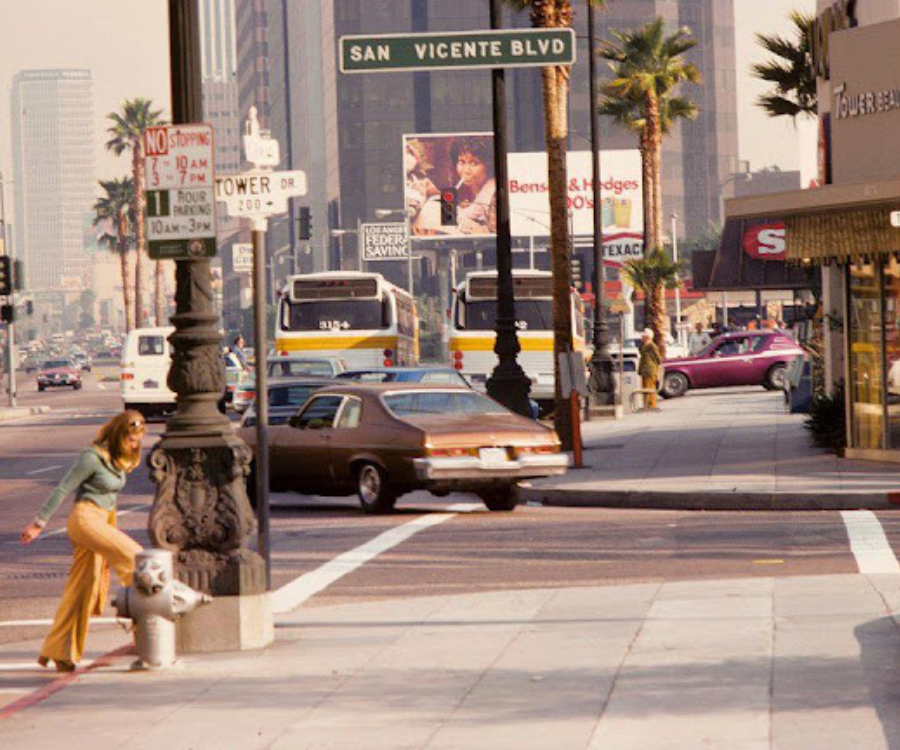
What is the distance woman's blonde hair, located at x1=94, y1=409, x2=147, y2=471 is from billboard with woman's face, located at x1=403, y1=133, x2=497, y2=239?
127639 millimetres

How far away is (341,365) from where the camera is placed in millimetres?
41375

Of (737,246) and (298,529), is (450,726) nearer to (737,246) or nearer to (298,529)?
(298,529)

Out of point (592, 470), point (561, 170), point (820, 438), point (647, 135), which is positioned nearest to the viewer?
point (592, 470)

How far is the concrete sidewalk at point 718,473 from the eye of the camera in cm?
2253

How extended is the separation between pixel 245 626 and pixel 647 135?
2259 inches

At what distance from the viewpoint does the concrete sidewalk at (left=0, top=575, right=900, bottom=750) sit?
8.95 metres

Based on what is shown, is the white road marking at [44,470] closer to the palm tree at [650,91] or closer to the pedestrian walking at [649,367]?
the pedestrian walking at [649,367]

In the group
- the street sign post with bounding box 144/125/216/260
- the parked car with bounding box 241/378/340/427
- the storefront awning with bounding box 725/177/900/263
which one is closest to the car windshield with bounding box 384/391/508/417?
the parked car with bounding box 241/378/340/427

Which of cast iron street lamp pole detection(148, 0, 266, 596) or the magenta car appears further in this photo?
the magenta car

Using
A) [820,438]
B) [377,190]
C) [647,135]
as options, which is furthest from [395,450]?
[377,190]

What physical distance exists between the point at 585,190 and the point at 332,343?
257ft

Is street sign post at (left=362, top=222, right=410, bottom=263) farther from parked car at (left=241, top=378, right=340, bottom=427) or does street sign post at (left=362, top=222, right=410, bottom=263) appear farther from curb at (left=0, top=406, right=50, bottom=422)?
parked car at (left=241, top=378, right=340, bottom=427)

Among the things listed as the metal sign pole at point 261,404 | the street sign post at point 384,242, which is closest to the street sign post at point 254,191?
the metal sign pole at point 261,404

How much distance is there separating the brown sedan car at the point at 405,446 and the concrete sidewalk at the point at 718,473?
4.81 ft
